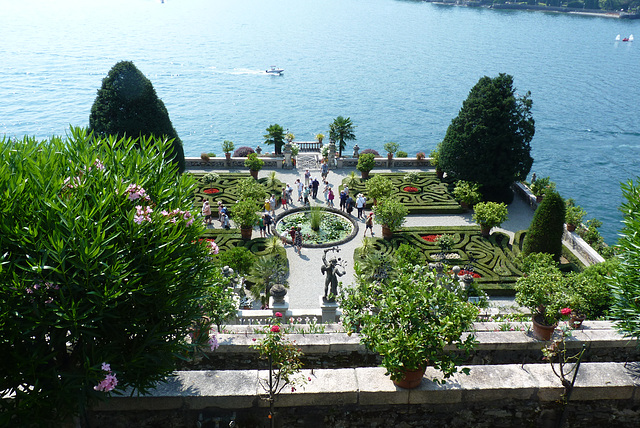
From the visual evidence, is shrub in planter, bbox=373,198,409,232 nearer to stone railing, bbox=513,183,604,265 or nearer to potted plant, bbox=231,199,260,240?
potted plant, bbox=231,199,260,240

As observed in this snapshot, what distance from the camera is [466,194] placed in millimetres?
29312

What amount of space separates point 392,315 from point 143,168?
5859mm

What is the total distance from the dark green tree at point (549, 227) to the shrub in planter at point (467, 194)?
18.7 feet

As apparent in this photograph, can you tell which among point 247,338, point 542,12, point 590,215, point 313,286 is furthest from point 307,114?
point 542,12

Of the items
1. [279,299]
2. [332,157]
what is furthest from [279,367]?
[332,157]

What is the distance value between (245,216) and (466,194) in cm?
1329

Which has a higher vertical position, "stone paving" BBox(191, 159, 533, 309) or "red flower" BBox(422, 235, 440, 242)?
"red flower" BBox(422, 235, 440, 242)

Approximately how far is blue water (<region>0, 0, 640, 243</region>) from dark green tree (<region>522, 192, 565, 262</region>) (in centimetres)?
2158

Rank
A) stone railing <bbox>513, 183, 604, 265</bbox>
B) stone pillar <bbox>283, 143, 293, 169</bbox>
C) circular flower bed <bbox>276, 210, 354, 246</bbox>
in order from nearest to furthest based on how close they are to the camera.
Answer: stone railing <bbox>513, 183, 604, 265</bbox> → circular flower bed <bbox>276, 210, 354, 246</bbox> → stone pillar <bbox>283, 143, 293, 169</bbox>

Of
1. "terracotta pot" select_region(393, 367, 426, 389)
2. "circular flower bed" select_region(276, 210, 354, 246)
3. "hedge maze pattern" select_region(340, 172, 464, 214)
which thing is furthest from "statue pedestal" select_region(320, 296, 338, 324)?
"hedge maze pattern" select_region(340, 172, 464, 214)

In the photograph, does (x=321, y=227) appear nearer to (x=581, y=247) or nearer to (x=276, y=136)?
(x=276, y=136)

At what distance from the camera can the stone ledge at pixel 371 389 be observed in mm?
9453

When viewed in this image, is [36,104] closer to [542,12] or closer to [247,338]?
[247,338]

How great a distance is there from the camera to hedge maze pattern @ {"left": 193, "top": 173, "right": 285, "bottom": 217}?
29753 mm
